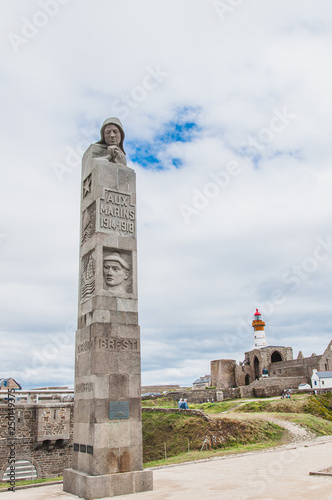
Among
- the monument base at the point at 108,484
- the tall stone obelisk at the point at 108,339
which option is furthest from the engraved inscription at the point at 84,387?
the monument base at the point at 108,484

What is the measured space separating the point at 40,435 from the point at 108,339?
57.2 feet

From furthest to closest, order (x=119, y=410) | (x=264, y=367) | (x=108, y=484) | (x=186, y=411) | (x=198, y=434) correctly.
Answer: (x=264, y=367) < (x=186, y=411) < (x=198, y=434) < (x=119, y=410) < (x=108, y=484)

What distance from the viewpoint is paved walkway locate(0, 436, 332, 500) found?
29.1ft

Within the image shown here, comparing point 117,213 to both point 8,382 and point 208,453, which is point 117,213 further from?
point 8,382

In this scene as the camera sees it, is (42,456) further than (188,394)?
No

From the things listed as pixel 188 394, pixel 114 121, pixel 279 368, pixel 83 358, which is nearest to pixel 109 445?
pixel 83 358

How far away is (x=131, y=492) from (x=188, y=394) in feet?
126

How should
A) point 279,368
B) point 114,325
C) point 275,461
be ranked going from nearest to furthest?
point 114,325, point 275,461, point 279,368

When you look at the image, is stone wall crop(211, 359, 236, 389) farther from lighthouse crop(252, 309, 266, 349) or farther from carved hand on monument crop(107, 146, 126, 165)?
carved hand on monument crop(107, 146, 126, 165)

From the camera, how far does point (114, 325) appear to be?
1082 centimetres

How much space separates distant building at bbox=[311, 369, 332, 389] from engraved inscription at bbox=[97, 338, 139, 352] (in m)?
41.1

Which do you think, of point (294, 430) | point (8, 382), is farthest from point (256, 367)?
point (8, 382)

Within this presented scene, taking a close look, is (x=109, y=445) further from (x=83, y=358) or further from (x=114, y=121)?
(x=114, y=121)

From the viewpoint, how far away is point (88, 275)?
11.5 metres
